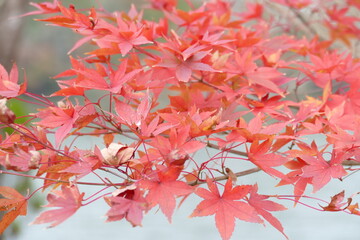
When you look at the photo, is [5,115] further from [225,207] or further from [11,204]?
[225,207]

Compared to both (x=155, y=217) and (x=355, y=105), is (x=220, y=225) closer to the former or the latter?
(x=355, y=105)

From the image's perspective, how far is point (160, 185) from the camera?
514mm

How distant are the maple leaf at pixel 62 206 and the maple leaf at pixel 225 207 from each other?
0.48ft

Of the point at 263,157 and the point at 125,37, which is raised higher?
the point at 125,37

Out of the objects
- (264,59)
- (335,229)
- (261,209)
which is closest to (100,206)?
(335,229)

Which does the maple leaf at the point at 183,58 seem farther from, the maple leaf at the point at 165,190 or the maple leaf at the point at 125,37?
the maple leaf at the point at 165,190

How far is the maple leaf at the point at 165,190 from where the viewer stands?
0.50 metres

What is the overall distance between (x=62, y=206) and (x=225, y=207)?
20cm

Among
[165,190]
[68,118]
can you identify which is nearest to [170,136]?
[165,190]

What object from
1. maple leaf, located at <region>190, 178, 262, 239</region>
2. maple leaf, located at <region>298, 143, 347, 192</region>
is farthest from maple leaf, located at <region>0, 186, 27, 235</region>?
maple leaf, located at <region>298, 143, 347, 192</region>

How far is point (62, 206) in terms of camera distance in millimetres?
480

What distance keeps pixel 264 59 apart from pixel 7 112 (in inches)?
21.0

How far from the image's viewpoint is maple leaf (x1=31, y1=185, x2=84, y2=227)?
47cm

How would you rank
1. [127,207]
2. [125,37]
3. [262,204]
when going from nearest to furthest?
[127,207]
[262,204]
[125,37]
